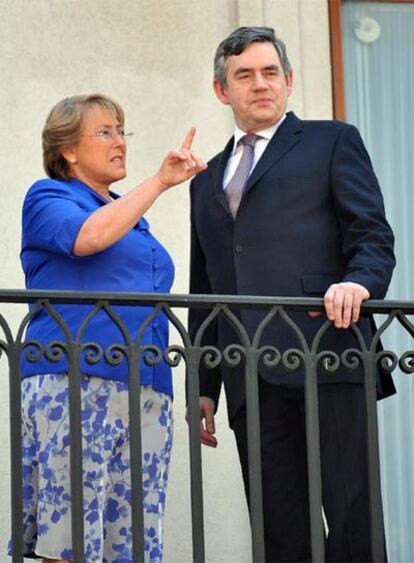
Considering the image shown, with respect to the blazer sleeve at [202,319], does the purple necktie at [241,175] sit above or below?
above

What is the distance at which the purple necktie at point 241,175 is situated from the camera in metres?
5.78

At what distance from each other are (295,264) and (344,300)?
32 centimetres

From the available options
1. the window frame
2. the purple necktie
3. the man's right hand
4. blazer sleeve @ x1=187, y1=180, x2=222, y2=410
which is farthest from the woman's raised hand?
the window frame

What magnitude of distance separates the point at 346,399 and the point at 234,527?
199 centimetres

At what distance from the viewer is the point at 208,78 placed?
7.75 m

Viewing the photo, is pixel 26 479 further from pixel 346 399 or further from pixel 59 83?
pixel 59 83

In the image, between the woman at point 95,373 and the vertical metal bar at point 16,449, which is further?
the woman at point 95,373

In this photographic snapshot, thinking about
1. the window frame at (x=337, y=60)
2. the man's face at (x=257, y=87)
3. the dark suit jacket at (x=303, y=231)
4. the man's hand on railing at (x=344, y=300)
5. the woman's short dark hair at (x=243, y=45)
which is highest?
the window frame at (x=337, y=60)

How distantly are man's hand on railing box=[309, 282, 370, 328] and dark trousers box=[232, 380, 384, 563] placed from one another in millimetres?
294

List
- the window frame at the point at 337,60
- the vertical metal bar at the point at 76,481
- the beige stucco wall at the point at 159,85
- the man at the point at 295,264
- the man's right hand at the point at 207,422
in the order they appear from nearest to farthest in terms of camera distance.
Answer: the vertical metal bar at the point at 76,481 < the man at the point at 295,264 < the man's right hand at the point at 207,422 < the beige stucco wall at the point at 159,85 < the window frame at the point at 337,60

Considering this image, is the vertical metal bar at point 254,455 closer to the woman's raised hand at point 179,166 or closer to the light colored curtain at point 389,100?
the woman's raised hand at point 179,166

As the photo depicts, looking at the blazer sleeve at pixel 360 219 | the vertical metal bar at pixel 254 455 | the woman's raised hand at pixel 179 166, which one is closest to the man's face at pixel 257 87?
the blazer sleeve at pixel 360 219


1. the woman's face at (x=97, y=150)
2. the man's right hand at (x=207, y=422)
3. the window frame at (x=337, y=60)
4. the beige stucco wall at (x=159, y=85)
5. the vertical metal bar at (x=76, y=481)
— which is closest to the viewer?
the vertical metal bar at (x=76, y=481)

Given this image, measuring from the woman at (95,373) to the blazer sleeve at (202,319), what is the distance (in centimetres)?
29
